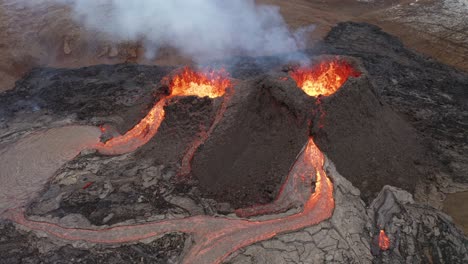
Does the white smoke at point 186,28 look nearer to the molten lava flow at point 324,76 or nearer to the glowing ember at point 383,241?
the molten lava flow at point 324,76

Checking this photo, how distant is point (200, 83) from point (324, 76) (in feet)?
8.36

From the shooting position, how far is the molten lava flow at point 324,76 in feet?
23.0

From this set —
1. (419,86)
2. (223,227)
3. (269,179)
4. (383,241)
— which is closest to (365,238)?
(383,241)

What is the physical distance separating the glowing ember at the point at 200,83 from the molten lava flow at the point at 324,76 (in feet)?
4.94

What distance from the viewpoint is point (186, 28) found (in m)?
12.9

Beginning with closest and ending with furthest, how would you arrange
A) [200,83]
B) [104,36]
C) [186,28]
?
[200,83] → [104,36] → [186,28]

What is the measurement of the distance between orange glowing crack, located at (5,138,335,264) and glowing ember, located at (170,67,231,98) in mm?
2261

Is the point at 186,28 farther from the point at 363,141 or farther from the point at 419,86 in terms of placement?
the point at 363,141

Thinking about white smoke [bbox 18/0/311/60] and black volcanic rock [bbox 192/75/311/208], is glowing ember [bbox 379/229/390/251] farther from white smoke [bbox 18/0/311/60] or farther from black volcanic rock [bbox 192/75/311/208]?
white smoke [bbox 18/0/311/60]

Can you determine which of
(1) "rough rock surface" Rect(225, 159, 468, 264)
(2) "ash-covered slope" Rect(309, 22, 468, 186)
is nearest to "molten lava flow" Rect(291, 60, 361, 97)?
(2) "ash-covered slope" Rect(309, 22, 468, 186)

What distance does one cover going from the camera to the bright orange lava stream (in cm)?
734

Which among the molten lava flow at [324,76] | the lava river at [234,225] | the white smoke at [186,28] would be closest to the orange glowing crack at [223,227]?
the lava river at [234,225]

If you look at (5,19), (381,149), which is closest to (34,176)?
(381,149)

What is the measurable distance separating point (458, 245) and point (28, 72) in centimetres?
1243
